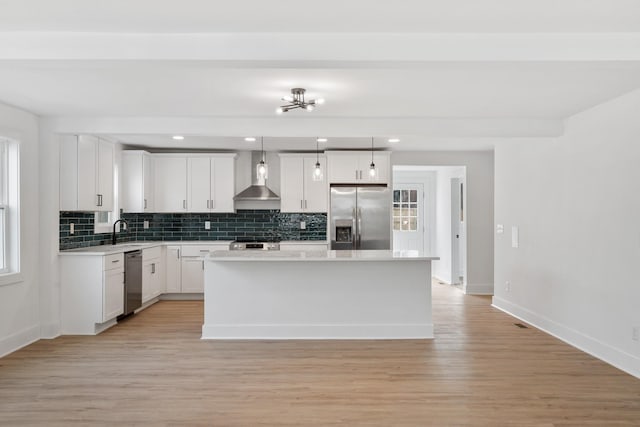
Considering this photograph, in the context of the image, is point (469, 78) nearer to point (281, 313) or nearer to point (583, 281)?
point (583, 281)

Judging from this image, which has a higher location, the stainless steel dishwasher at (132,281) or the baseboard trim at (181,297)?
the stainless steel dishwasher at (132,281)

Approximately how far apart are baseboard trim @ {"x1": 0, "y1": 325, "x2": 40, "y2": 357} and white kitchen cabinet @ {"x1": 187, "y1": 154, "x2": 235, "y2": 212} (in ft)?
9.35

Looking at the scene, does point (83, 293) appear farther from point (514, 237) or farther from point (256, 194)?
point (514, 237)

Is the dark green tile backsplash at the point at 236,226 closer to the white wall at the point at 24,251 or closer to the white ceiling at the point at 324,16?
the white wall at the point at 24,251

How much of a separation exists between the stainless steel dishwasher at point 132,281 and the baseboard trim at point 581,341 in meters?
4.81

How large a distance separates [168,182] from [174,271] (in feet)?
4.52

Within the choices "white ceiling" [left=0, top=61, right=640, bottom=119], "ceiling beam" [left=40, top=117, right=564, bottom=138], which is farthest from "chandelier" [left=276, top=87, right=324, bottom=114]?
"ceiling beam" [left=40, top=117, right=564, bottom=138]

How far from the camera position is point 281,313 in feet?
15.6

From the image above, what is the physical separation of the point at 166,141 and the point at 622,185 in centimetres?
548

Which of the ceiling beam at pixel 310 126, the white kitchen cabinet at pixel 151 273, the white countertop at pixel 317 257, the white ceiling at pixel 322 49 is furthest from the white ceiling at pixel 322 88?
the white kitchen cabinet at pixel 151 273

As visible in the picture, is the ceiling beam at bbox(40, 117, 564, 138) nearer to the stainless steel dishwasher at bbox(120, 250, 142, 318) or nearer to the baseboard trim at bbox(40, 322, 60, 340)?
the stainless steel dishwasher at bbox(120, 250, 142, 318)

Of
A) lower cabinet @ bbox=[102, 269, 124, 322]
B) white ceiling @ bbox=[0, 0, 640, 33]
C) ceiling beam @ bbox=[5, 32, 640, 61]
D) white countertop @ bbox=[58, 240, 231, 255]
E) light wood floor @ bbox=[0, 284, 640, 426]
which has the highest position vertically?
white ceiling @ bbox=[0, 0, 640, 33]

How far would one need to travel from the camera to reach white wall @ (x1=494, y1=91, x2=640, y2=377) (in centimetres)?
369

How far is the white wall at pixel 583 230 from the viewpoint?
12.1ft
